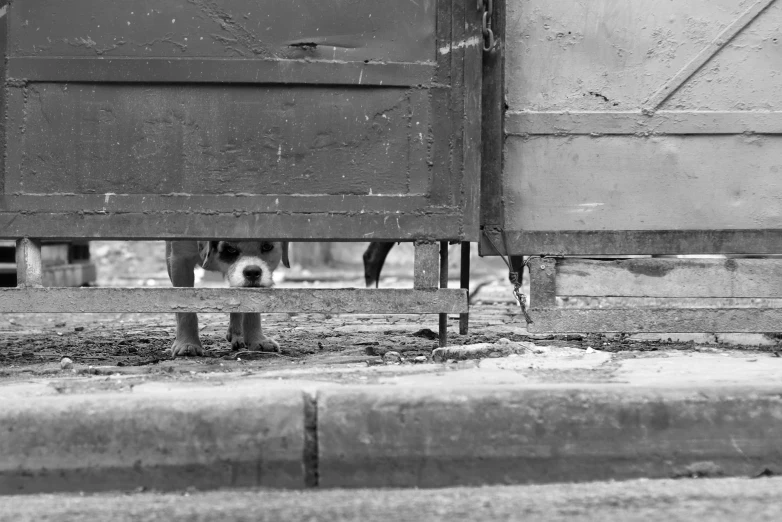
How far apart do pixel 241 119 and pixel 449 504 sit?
228 cm

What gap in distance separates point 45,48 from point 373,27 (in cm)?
153

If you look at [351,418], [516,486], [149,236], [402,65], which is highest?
[402,65]

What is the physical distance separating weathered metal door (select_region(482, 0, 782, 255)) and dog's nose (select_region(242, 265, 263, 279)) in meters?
1.52

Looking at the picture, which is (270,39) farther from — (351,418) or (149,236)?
(351,418)

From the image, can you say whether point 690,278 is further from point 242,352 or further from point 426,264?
point 242,352

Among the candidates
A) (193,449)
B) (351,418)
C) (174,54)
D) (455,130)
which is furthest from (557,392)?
(174,54)

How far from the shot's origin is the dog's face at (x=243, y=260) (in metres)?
5.61

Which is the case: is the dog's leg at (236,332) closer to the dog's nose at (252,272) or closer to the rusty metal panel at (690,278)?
the dog's nose at (252,272)

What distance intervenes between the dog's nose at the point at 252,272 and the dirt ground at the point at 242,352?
45cm

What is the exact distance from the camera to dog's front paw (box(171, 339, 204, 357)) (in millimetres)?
5402

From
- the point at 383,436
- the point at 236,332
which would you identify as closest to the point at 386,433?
the point at 383,436

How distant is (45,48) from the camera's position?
4.49 metres

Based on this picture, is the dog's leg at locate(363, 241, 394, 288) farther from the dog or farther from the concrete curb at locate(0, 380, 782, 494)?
the concrete curb at locate(0, 380, 782, 494)

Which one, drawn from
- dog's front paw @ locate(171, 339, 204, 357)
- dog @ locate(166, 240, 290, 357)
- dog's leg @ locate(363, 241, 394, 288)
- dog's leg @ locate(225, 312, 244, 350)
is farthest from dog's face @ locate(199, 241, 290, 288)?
dog's leg @ locate(363, 241, 394, 288)
